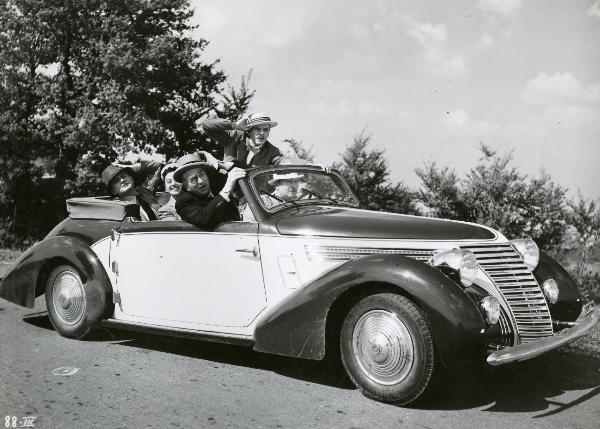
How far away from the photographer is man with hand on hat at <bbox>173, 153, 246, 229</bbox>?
4.71m

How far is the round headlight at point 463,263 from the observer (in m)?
3.87

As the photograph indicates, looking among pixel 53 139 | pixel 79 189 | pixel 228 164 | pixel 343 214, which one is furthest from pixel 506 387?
pixel 53 139

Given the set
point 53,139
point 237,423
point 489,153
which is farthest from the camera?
point 53,139

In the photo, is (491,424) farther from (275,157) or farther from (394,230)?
(275,157)

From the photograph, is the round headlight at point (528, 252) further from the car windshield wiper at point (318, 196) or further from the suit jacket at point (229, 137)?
the suit jacket at point (229, 137)

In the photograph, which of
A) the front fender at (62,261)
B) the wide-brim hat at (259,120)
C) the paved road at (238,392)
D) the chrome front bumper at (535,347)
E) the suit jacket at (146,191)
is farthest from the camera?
the suit jacket at (146,191)

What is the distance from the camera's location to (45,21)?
89.4ft

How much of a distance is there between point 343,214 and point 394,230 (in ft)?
1.68

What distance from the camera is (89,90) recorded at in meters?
27.6

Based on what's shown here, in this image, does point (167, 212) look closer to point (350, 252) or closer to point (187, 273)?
point (187, 273)

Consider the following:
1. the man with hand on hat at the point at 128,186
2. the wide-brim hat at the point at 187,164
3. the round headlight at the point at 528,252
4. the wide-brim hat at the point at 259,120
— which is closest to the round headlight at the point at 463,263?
the round headlight at the point at 528,252

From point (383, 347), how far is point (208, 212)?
1771 mm

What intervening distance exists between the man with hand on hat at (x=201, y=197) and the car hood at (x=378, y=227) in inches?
19.0

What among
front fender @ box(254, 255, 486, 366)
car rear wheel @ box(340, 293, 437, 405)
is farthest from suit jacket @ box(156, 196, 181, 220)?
car rear wheel @ box(340, 293, 437, 405)
